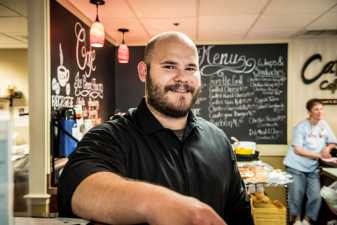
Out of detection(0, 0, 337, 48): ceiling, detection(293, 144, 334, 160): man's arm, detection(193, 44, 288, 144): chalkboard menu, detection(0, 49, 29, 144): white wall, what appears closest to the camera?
detection(0, 0, 337, 48): ceiling

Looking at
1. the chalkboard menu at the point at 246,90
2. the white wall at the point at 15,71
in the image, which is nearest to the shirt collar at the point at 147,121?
the chalkboard menu at the point at 246,90

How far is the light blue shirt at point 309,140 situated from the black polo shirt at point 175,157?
11.1 feet

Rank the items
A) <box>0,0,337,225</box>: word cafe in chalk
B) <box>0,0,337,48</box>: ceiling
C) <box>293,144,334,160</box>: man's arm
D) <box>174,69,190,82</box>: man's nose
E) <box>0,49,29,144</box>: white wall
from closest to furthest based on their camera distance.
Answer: <box>174,69,190,82</box>: man's nose → <box>0,0,337,225</box>: word cafe in chalk → <box>0,0,337,48</box>: ceiling → <box>293,144,334,160</box>: man's arm → <box>0,49,29,144</box>: white wall

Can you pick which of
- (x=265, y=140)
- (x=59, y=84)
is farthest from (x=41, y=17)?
(x=265, y=140)

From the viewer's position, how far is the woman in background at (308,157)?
4289 millimetres

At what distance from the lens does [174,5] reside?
3395 millimetres

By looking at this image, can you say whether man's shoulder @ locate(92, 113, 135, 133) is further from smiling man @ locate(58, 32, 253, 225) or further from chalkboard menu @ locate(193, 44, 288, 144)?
chalkboard menu @ locate(193, 44, 288, 144)

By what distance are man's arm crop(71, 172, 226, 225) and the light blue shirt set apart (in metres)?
4.03

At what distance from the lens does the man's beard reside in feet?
3.34

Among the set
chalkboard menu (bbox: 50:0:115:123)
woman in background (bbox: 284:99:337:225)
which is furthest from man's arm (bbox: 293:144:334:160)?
chalkboard menu (bbox: 50:0:115:123)

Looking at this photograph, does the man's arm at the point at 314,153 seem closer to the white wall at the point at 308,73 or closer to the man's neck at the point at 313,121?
the man's neck at the point at 313,121

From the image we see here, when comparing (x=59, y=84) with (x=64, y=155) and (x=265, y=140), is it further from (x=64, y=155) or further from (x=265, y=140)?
(x=265, y=140)

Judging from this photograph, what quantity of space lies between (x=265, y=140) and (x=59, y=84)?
Result: 128 inches

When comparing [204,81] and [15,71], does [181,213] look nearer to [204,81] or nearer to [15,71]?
[204,81]
